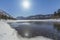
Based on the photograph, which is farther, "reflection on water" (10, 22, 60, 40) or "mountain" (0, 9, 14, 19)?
"reflection on water" (10, 22, 60, 40)

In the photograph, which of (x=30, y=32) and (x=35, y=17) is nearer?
(x=35, y=17)

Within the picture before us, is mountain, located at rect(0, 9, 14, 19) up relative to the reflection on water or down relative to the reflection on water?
up

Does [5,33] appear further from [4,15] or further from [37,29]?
[37,29]

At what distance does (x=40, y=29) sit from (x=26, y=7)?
579 mm

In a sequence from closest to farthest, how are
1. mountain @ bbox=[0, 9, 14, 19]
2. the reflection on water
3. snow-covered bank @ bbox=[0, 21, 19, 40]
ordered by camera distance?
1. snow-covered bank @ bbox=[0, 21, 19, 40]
2. mountain @ bbox=[0, 9, 14, 19]
3. the reflection on water

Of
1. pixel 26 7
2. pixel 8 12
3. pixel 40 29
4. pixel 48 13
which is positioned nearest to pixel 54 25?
pixel 40 29

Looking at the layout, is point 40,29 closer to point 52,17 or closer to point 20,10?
point 52,17

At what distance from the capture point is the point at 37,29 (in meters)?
2.38

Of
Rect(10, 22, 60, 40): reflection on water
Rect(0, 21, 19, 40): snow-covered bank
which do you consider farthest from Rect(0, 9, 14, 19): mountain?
Rect(0, 21, 19, 40): snow-covered bank

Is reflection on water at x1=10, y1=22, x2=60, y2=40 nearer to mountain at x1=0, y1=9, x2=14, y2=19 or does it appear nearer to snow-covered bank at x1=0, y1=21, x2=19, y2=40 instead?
mountain at x1=0, y1=9, x2=14, y2=19

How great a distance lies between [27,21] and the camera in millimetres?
2145

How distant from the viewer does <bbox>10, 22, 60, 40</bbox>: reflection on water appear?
2.24m

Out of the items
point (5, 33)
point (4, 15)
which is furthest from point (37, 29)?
point (5, 33)

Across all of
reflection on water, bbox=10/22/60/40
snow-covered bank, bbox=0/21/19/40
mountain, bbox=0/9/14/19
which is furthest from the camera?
reflection on water, bbox=10/22/60/40
